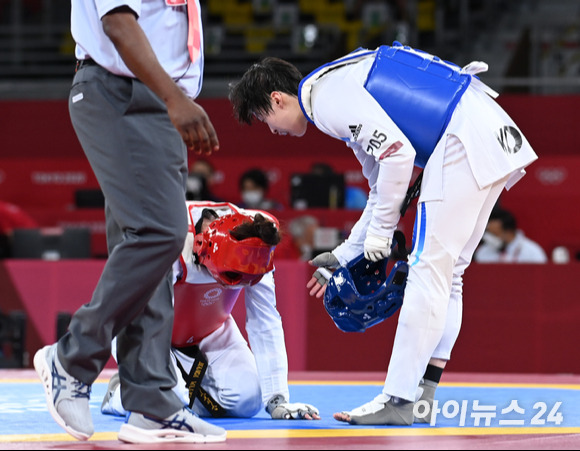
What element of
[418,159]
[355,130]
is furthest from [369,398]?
[355,130]

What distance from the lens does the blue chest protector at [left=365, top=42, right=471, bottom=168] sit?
3.48 m

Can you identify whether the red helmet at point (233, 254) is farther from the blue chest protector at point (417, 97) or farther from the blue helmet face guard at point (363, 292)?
the blue chest protector at point (417, 97)

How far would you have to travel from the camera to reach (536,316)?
264 inches

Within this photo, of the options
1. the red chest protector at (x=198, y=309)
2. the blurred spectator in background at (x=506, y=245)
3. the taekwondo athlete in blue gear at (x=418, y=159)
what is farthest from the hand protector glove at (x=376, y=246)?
the blurred spectator in background at (x=506, y=245)

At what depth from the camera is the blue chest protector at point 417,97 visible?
348 centimetres

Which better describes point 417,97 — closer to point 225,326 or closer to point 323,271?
point 323,271

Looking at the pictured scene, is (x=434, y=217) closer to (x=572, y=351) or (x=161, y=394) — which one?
(x=161, y=394)

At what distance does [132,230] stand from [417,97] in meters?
1.23

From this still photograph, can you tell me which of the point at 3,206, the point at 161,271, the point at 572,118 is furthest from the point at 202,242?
the point at 572,118

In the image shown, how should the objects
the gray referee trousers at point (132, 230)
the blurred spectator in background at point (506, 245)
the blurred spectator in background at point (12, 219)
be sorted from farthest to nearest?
the blurred spectator in background at point (12, 219) < the blurred spectator in background at point (506, 245) < the gray referee trousers at point (132, 230)

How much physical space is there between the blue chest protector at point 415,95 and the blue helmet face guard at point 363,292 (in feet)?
1.51

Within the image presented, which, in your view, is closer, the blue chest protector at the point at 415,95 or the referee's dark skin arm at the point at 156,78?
the referee's dark skin arm at the point at 156,78

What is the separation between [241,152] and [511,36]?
485 cm

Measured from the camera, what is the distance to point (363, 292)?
3686 millimetres
